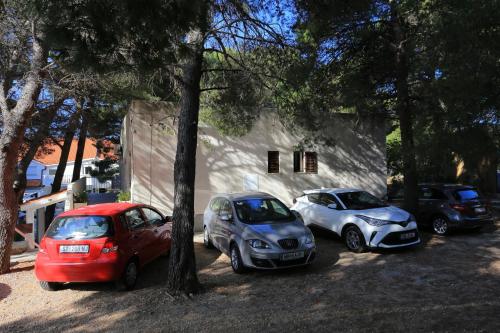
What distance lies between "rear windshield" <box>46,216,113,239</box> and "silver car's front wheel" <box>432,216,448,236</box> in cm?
877

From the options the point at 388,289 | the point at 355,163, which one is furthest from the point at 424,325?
the point at 355,163

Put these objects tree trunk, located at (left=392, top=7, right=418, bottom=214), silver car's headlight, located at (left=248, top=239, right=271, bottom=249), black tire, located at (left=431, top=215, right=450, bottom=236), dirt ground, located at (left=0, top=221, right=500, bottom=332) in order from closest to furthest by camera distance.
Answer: dirt ground, located at (left=0, top=221, right=500, bottom=332), silver car's headlight, located at (left=248, top=239, right=271, bottom=249), black tire, located at (left=431, top=215, right=450, bottom=236), tree trunk, located at (left=392, top=7, right=418, bottom=214)

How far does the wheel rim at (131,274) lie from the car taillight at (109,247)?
0.55 meters

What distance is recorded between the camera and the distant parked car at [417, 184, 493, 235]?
1080 cm

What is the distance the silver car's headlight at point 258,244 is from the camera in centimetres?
780

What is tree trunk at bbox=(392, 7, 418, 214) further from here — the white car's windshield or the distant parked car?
the white car's windshield

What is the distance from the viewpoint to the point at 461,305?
229 inches

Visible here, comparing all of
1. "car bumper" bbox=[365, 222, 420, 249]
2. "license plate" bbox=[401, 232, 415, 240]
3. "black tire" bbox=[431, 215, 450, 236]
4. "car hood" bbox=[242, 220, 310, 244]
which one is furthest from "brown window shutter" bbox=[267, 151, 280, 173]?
"car hood" bbox=[242, 220, 310, 244]

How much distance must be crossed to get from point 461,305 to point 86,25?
623 cm

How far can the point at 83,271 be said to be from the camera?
6840mm

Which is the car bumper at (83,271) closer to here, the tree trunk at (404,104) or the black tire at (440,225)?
the tree trunk at (404,104)

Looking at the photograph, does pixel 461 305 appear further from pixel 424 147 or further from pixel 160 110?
pixel 160 110

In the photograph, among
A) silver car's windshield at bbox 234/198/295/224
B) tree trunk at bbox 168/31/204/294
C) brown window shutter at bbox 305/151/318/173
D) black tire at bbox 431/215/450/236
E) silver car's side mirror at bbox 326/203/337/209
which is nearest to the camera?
tree trunk at bbox 168/31/204/294

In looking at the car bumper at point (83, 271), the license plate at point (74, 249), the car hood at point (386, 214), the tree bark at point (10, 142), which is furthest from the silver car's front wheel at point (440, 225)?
the tree bark at point (10, 142)
